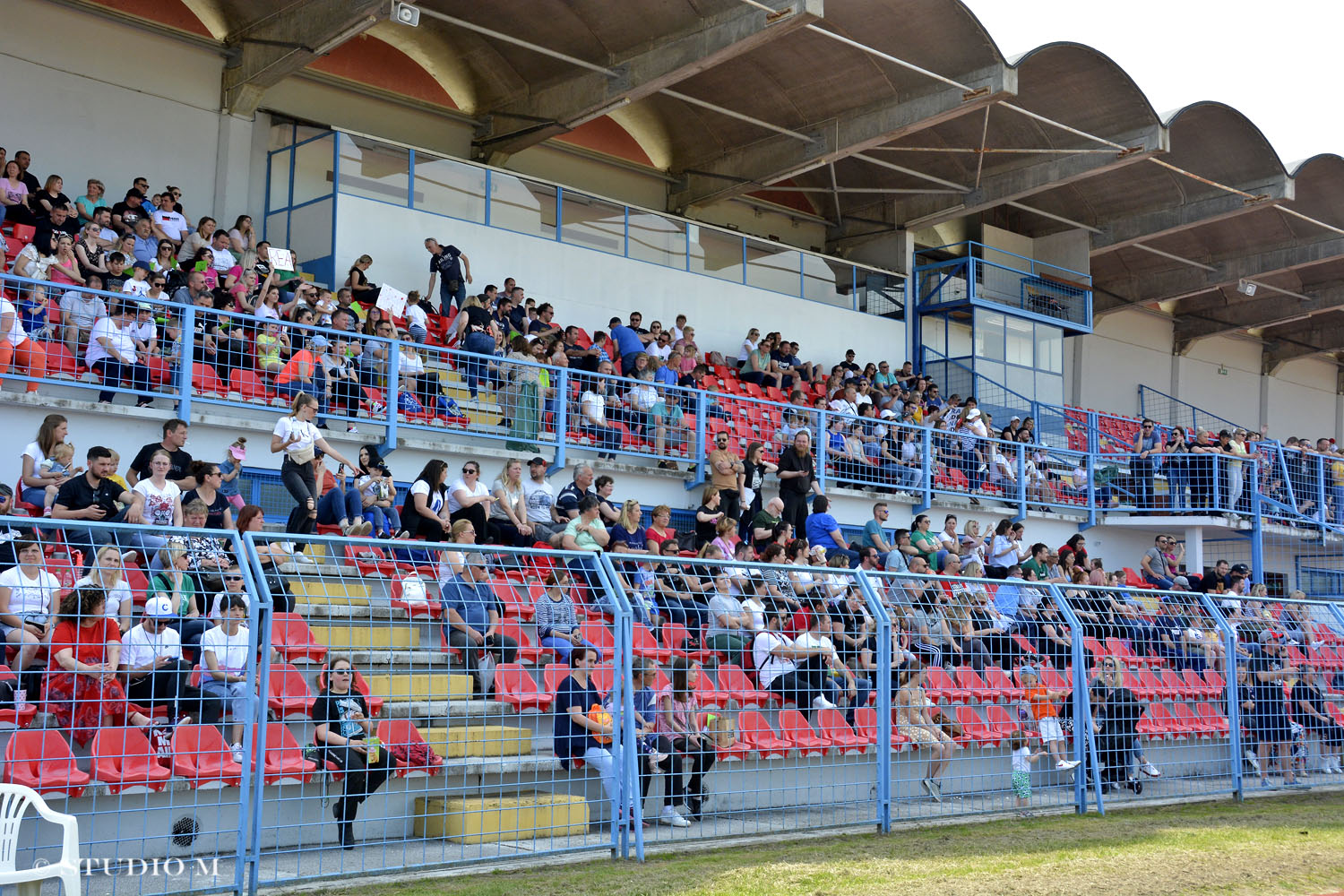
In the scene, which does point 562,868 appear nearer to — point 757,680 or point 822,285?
point 757,680

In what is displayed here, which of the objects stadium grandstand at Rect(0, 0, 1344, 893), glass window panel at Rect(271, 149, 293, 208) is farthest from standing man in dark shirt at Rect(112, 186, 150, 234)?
glass window panel at Rect(271, 149, 293, 208)

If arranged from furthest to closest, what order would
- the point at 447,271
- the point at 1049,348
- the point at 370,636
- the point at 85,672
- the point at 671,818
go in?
1. the point at 1049,348
2. the point at 447,271
3. the point at 671,818
4. the point at 370,636
5. the point at 85,672

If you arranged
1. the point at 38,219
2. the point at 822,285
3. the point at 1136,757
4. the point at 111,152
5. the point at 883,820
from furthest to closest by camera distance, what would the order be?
1. the point at 822,285
2. the point at 111,152
3. the point at 38,219
4. the point at 1136,757
5. the point at 883,820

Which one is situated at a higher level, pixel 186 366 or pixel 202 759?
pixel 186 366

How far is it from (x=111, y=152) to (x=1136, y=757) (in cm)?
1444

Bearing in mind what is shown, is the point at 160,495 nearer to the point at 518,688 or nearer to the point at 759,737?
the point at 518,688

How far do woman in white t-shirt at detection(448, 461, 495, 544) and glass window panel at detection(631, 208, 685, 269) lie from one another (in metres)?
9.70

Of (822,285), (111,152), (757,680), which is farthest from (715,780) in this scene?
(822,285)

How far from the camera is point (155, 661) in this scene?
247 inches

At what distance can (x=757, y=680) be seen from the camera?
8547 millimetres

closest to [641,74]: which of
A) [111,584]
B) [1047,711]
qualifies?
[1047,711]

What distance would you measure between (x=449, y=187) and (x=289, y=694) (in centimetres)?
1341

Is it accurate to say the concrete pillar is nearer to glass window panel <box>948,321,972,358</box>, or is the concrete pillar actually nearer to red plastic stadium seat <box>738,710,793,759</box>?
red plastic stadium seat <box>738,710,793,759</box>

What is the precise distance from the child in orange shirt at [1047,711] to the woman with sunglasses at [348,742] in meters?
5.07
